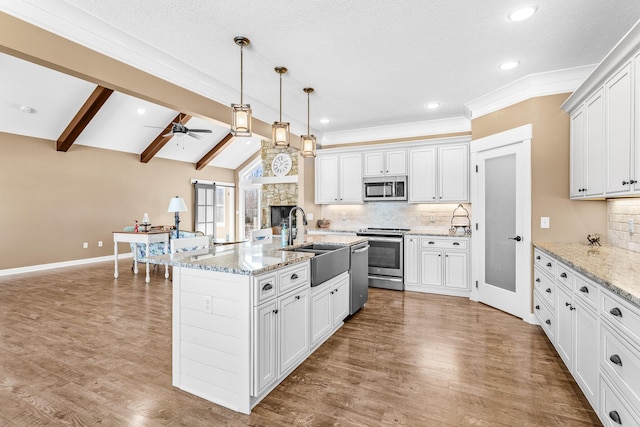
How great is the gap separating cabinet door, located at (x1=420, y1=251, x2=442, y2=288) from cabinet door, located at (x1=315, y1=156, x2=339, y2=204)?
1926mm

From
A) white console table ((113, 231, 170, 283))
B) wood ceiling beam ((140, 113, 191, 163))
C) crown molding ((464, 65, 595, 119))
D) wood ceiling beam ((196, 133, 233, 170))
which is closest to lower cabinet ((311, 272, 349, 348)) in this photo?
crown molding ((464, 65, 595, 119))

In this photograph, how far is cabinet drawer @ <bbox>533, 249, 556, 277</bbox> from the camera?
2678 mm

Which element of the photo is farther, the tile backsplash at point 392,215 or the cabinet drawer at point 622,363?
the tile backsplash at point 392,215

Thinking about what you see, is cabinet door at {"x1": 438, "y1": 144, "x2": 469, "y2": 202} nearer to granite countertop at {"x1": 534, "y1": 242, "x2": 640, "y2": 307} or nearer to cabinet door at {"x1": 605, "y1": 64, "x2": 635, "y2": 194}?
granite countertop at {"x1": 534, "y1": 242, "x2": 640, "y2": 307}

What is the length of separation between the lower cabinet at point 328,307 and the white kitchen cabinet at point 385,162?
8.38 ft

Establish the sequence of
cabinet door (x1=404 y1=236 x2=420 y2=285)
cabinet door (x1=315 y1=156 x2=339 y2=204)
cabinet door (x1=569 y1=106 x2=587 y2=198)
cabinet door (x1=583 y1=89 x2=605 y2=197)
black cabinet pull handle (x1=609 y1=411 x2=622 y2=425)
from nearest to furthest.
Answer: black cabinet pull handle (x1=609 y1=411 x2=622 y2=425)
cabinet door (x1=583 y1=89 x2=605 y2=197)
cabinet door (x1=569 y1=106 x2=587 y2=198)
cabinet door (x1=404 y1=236 x2=420 y2=285)
cabinet door (x1=315 y1=156 x2=339 y2=204)

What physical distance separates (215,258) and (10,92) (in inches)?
230

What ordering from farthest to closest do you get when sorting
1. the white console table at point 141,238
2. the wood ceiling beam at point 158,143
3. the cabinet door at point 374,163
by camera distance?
the wood ceiling beam at point 158,143 → the white console table at point 141,238 → the cabinet door at point 374,163

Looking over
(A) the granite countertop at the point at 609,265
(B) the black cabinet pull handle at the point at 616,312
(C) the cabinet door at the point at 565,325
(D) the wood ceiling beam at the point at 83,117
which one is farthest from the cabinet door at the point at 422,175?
(D) the wood ceiling beam at the point at 83,117

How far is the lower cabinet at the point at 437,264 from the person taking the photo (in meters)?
4.53

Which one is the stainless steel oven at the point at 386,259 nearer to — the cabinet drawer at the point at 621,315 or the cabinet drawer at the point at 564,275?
the cabinet drawer at the point at 564,275

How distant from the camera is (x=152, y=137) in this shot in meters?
7.88

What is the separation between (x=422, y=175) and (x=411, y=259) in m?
1.39

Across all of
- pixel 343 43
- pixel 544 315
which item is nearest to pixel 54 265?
pixel 343 43
